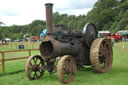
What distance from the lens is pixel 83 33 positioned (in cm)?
738

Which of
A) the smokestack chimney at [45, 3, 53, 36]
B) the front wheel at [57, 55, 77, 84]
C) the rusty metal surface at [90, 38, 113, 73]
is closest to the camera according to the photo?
the front wheel at [57, 55, 77, 84]

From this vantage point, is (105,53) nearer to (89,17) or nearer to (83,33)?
(83,33)

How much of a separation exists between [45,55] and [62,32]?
110cm

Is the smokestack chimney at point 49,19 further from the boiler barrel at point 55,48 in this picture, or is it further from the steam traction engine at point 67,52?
Answer: the boiler barrel at point 55,48

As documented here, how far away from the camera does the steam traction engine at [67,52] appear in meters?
6.09

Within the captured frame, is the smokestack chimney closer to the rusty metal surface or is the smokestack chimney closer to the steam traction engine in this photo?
the steam traction engine

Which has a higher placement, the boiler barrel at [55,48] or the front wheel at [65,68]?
the boiler barrel at [55,48]

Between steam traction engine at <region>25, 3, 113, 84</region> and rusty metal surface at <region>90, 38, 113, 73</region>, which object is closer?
steam traction engine at <region>25, 3, 113, 84</region>

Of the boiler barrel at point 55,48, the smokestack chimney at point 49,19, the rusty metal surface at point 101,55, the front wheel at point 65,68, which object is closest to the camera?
the front wheel at point 65,68

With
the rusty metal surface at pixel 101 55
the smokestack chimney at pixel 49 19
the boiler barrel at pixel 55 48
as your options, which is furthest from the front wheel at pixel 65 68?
the rusty metal surface at pixel 101 55

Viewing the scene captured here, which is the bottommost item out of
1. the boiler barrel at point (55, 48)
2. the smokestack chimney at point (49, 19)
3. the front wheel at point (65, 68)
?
the front wheel at point (65, 68)

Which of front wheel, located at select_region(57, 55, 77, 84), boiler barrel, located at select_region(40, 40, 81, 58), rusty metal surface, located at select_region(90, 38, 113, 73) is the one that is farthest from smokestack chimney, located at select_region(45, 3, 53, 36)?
rusty metal surface, located at select_region(90, 38, 113, 73)

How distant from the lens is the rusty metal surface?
7156 mm

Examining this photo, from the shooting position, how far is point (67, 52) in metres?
6.55
